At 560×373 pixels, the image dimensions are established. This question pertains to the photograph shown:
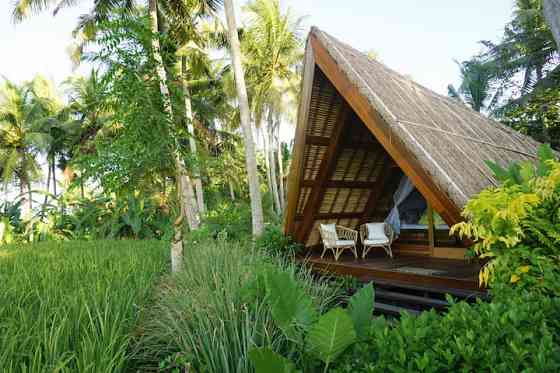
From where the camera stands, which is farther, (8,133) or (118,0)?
(8,133)

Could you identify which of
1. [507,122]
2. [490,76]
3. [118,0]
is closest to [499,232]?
[118,0]

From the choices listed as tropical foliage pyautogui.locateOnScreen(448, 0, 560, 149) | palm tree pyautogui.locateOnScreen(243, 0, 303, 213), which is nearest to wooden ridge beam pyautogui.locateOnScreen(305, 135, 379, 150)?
palm tree pyautogui.locateOnScreen(243, 0, 303, 213)

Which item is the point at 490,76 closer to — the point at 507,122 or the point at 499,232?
the point at 507,122

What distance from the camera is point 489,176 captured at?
452 cm

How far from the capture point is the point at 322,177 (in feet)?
20.6

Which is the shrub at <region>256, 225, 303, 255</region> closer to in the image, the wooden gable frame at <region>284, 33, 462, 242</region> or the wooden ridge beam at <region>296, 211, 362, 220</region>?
the wooden gable frame at <region>284, 33, 462, 242</region>

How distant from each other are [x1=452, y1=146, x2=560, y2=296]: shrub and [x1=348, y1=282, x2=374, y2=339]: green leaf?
4.21 feet

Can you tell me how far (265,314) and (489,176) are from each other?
3.54 metres

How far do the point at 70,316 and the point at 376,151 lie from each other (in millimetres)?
5990

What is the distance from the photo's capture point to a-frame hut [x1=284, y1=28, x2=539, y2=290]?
4.02 m

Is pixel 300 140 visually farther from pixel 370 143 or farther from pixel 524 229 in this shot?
pixel 524 229

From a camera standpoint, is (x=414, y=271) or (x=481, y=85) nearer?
(x=414, y=271)

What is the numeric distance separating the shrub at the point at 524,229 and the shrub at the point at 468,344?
0.93 metres

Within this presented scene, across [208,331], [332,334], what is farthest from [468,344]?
[208,331]
